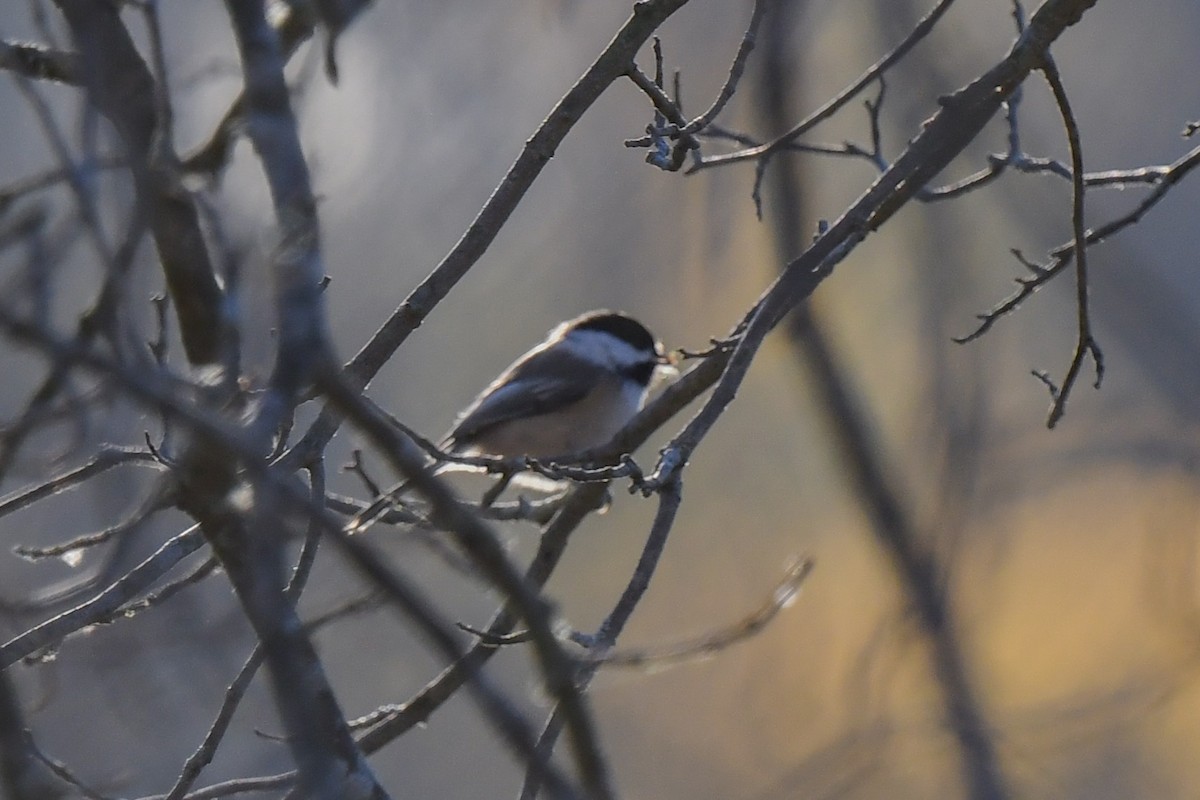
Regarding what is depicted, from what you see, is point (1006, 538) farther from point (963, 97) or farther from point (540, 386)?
point (963, 97)

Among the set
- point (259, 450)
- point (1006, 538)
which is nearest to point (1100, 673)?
point (1006, 538)

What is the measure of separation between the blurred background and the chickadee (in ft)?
0.96

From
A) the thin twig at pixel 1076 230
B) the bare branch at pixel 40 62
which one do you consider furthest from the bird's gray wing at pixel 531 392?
the thin twig at pixel 1076 230

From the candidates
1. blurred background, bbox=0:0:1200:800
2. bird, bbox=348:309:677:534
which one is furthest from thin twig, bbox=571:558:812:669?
bird, bbox=348:309:677:534

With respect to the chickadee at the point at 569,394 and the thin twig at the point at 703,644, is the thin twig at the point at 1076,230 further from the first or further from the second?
the chickadee at the point at 569,394

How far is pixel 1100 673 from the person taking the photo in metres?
3.99

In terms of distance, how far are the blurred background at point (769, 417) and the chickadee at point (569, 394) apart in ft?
0.96

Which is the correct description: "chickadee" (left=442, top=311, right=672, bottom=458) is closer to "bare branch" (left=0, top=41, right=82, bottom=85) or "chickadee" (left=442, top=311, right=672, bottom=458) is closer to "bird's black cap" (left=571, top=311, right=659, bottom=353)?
"bird's black cap" (left=571, top=311, right=659, bottom=353)

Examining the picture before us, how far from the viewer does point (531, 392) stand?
14.0 feet

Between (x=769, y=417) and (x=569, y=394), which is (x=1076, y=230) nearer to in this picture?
(x=569, y=394)

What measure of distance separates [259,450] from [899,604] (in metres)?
1.82

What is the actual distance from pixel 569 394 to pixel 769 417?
63.8 inches

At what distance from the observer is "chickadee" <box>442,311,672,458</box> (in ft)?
13.8

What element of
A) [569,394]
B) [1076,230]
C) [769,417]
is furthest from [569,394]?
[1076,230]
